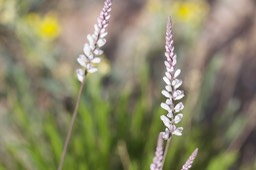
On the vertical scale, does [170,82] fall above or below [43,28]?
below

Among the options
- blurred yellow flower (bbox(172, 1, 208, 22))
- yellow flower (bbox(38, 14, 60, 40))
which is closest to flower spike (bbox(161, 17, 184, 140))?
yellow flower (bbox(38, 14, 60, 40))

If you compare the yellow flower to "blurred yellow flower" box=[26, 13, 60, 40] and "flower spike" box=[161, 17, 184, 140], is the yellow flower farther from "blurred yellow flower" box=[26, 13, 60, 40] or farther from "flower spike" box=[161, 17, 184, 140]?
"flower spike" box=[161, 17, 184, 140]

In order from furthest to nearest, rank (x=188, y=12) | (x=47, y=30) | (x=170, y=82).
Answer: (x=188, y=12)
(x=47, y=30)
(x=170, y=82)

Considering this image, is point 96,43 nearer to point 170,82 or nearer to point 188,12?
point 170,82

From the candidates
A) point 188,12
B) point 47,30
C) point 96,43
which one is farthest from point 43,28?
point 96,43

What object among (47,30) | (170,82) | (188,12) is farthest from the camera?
(188,12)

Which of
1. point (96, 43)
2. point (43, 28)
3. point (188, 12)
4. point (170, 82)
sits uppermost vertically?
point (43, 28)

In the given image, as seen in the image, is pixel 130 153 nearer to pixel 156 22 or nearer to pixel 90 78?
pixel 90 78

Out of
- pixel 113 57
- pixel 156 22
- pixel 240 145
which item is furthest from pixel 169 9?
pixel 240 145

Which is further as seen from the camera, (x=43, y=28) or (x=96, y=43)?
(x=43, y=28)
